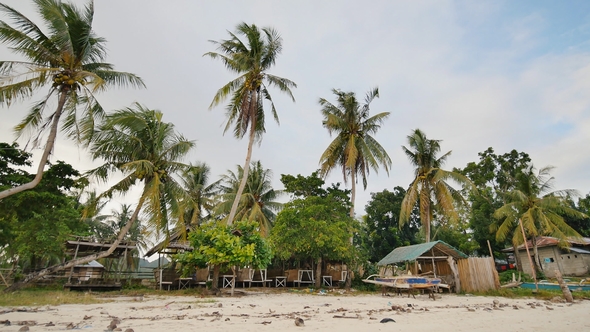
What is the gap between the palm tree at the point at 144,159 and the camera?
12.7 m

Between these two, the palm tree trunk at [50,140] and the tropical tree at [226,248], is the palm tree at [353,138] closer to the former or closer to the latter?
the tropical tree at [226,248]

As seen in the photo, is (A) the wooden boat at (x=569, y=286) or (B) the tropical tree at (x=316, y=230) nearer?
(A) the wooden boat at (x=569, y=286)

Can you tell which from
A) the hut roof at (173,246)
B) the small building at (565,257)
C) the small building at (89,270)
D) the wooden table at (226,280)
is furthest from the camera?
the small building at (565,257)

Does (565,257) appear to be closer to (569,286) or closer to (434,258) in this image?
(569,286)

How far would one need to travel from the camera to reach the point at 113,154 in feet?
44.6

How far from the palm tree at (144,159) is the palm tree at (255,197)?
7.64 metres

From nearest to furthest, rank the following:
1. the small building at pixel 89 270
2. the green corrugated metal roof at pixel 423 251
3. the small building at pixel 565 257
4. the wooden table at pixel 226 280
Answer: the green corrugated metal roof at pixel 423 251, the wooden table at pixel 226 280, the small building at pixel 89 270, the small building at pixel 565 257

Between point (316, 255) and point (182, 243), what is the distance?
7.50 metres

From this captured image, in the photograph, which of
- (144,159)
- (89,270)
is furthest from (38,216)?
(89,270)

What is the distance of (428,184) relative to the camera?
20.0 m

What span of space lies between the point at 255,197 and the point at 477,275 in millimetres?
14462

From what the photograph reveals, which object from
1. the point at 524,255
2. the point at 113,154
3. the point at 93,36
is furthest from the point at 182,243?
the point at 524,255

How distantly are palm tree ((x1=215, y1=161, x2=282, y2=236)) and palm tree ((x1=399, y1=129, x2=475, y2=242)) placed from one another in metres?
9.25

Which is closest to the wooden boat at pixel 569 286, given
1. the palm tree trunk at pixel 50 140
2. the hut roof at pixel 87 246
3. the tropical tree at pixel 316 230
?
the tropical tree at pixel 316 230
